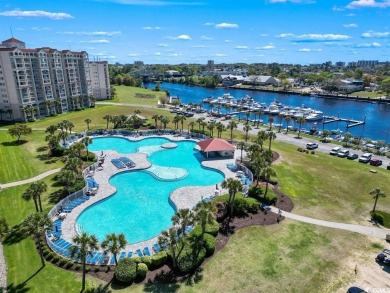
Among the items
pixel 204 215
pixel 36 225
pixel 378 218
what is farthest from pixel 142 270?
pixel 378 218

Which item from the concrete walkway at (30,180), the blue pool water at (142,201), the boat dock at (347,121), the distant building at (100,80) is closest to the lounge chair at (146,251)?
the blue pool water at (142,201)

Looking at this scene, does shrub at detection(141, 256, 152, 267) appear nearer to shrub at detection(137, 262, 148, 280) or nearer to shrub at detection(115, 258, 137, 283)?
shrub at detection(137, 262, 148, 280)

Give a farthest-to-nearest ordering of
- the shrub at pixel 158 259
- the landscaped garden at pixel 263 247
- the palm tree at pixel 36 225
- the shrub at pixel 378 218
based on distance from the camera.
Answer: the shrub at pixel 378 218, the shrub at pixel 158 259, the landscaped garden at pixel 263 247, the palm tree at pixel 36 225

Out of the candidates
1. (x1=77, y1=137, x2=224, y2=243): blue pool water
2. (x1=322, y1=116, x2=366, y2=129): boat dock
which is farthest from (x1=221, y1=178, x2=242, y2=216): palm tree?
(x1=322, y1=116, x2=366, y2=129): boat dock

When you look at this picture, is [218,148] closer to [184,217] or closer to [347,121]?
[184,217]

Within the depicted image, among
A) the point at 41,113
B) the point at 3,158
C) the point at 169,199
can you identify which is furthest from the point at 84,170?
the point at 41,113

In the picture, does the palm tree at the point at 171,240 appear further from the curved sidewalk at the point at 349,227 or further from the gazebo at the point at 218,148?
the gazebo at the point at 218,148
